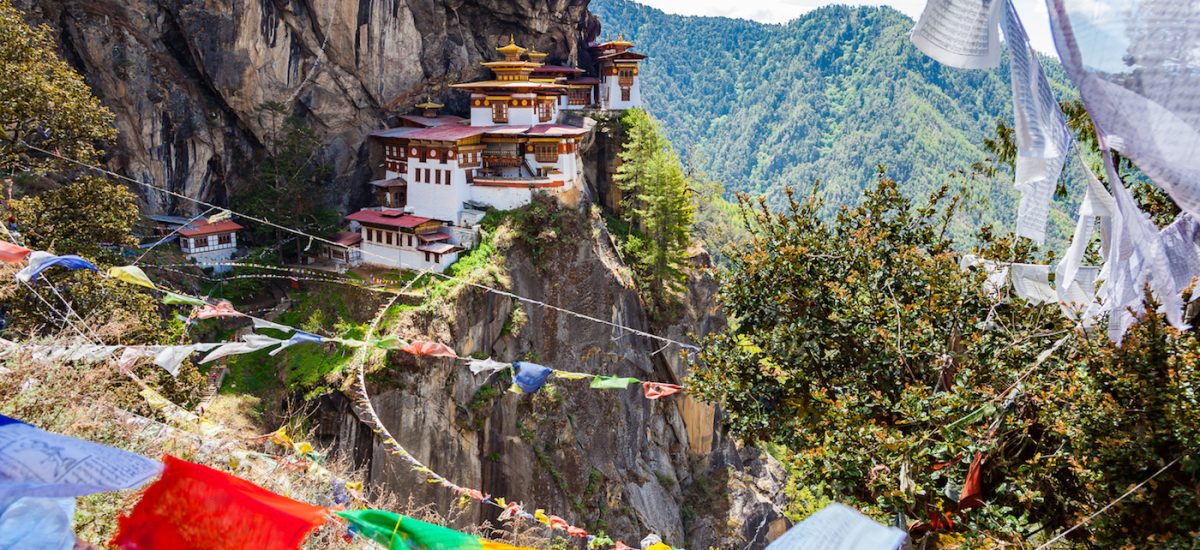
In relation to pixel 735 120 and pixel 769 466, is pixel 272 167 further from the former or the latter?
pixel 735 120

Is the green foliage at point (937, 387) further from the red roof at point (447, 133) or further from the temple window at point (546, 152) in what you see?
the temple window at point (546, 152)

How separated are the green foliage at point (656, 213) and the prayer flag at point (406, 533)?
86.6ft

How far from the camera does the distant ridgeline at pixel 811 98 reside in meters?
138

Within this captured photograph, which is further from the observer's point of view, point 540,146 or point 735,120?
point 735,120

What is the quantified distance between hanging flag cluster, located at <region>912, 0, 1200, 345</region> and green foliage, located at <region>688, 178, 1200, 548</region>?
417mm

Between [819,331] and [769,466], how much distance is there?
1163 inches

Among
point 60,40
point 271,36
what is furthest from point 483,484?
point 60,40

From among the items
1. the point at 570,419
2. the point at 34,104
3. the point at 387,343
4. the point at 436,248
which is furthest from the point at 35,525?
the point at 570,419

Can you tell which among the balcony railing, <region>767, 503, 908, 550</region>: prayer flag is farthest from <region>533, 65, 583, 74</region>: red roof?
<region>767, 503, 908, 550</region>: prayer flag

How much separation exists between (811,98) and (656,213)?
481 feet

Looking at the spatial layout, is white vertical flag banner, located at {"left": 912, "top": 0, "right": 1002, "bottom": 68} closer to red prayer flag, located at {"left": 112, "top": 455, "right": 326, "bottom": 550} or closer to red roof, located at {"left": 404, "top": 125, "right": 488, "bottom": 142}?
red prayer flag, located at {"left": 112, "top": 455, "right": 326, "bottom": 550}

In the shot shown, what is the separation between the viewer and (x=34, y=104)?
14586 mm

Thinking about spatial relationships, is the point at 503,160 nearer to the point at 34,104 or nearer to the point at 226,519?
the point at 34,104

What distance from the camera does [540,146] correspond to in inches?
1167
